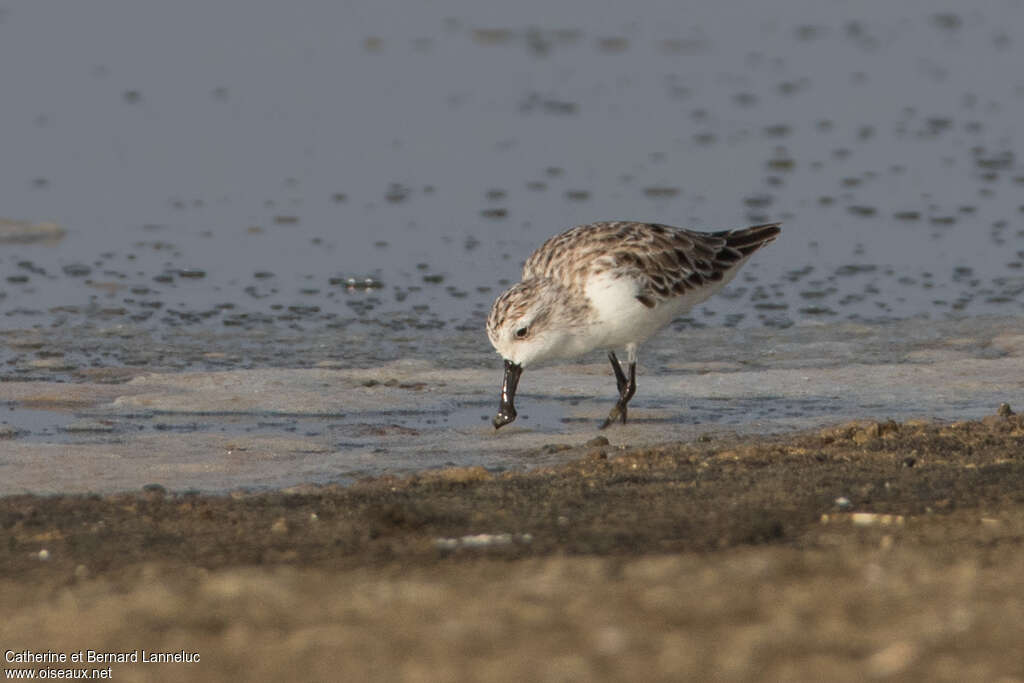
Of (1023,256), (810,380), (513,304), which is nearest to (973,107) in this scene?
(1023,256)

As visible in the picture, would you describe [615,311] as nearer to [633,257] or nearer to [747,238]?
[633,257]

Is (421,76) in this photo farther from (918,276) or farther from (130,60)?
(918,276)

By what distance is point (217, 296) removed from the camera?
1014 centimetres

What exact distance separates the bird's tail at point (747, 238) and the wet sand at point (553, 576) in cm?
279

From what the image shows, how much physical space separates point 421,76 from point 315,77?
97 cm

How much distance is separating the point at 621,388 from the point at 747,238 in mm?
1272

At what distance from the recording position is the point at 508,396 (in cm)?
788

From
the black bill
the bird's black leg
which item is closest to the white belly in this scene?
the bird's black leg

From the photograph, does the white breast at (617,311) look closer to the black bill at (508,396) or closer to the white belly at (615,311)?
the white belly at (615,311)

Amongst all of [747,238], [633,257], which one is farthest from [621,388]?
[747,238]

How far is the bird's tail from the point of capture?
9.09 m

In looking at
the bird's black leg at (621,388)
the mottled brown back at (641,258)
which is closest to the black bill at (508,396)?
A: the bird's black leg at (621,388)

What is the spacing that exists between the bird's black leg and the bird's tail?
3.06 feet

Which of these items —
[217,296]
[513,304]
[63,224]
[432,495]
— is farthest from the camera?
[63,224]
